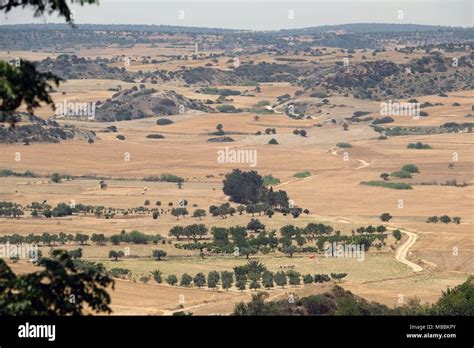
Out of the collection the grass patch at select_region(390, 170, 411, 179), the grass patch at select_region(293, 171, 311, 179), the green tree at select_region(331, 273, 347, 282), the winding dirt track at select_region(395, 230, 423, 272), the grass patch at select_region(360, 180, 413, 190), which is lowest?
the grass patch at select_region(293, 171, 311, 179)

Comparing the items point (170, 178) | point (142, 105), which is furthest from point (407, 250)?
point (142, 105)

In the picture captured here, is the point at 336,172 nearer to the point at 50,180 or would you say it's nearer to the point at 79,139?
the point at 50,180

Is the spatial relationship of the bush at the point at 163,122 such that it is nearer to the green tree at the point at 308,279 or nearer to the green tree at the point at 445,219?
the green tree at the point at 445,219

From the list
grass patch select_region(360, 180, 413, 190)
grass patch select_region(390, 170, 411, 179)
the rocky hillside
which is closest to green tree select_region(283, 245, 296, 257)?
grass patch select_region(360, 180, 413, 190)

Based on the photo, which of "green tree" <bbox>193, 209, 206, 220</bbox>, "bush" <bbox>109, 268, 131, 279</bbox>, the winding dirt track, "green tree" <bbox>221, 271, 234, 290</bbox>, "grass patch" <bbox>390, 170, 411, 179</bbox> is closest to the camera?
"green tree" <bbox>221, 271, 234, 290</bbox>

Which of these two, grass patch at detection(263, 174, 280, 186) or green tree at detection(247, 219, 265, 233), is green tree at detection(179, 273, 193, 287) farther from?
grass patch at detection(263, 174, 280, 186)

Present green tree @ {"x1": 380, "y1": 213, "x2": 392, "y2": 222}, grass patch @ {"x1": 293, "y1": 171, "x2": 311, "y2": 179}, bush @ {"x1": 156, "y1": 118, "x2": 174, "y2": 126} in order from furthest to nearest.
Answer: bush @ {"x1": 156, "y1": 118, "x2": 174, "y2": 126}
grass patch @ {"x1": 293, "y1": 171, "x2": 311, "y2": 179}
green tree @ {"x1": 380, "y1": 213, "x2": 392, "y2": 222}

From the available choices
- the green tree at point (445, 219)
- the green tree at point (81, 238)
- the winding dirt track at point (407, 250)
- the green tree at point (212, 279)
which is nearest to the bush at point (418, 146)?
the green tree at point (445, 219)

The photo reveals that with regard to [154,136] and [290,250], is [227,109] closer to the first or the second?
[154,136]

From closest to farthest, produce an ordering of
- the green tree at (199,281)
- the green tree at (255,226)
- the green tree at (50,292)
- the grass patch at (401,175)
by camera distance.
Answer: the green tree at (50,292) < the green tree at (199,281) < the green tree at (255,226) < the grass patch at (401,175)

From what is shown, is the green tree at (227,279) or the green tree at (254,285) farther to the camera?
the green tree at (227,279)
